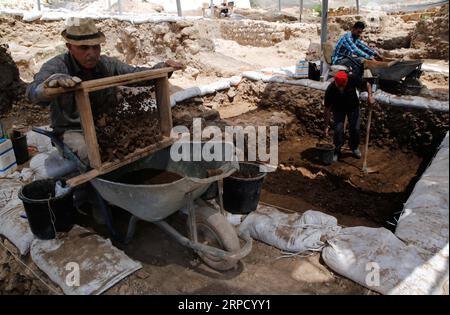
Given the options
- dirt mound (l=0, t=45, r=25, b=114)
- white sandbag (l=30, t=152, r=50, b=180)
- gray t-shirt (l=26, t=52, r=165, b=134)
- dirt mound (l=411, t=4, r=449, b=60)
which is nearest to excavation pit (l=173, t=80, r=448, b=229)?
gray t-shirt (l=26, t=52, r=165, b=134)

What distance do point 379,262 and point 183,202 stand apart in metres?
1.43

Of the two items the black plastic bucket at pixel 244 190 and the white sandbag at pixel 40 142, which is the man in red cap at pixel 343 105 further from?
the white sandbag at pixel 40 142

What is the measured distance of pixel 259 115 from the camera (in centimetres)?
647

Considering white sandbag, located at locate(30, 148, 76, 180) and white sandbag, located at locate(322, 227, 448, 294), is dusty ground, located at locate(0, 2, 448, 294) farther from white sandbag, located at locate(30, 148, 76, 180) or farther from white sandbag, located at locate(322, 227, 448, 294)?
white sandbag, located at locate(30, 148, 76, 180)

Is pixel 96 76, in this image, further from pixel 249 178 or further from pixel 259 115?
pixel 259 115

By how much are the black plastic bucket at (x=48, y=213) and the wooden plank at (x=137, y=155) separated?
1.72 ft

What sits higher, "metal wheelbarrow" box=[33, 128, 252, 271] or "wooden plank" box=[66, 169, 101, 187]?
"wooden plank" box=[66, 169, 101, 187]

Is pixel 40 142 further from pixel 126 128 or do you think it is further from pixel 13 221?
pixel 126 128

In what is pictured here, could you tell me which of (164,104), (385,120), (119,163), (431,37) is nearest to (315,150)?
(385,120)

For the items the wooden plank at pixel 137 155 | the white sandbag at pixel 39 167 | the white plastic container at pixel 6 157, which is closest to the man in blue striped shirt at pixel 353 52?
the wooden plank at pixel 137 155

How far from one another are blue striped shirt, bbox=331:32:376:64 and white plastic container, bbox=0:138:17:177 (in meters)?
5.47

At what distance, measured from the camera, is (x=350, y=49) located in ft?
20.9

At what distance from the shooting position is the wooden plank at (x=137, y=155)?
8.77 ft

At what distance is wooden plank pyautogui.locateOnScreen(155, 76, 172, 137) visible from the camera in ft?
10.2
